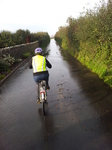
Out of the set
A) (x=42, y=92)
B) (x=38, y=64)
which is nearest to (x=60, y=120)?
(x=42, y=92)

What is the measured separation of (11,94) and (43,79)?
2846mm

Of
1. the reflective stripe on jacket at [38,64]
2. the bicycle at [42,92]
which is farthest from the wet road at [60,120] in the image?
the reflective stripe on jacket at [38,64]

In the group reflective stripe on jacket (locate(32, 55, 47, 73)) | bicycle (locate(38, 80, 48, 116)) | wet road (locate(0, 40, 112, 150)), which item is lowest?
wet road (locate(0, 40, 112, 150))

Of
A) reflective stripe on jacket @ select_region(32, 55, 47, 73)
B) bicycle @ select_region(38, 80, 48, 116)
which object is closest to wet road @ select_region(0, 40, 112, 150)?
bicycle @ select_region(38, 80, 48, 116)

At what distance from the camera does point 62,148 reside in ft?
10.6

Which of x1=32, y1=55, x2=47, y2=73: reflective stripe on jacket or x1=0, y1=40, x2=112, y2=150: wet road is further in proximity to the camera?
x1=32, y1=55, x2=47, y2=73: reflective stripe on jacket

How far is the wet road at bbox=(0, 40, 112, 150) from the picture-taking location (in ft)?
11.2

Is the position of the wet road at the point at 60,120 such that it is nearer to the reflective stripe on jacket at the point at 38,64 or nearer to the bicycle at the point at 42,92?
the bicycle at the point at 42,92

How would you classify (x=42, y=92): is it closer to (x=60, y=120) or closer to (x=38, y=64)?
(x=38, y=64)

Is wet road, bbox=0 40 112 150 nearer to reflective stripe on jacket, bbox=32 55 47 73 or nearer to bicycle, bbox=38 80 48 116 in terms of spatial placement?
bicycle, bbox=38 80 48 116

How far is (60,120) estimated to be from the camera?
4410 mm

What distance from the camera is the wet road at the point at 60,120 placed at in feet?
11.2

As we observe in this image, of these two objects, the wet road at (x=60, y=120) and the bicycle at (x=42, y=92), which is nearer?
the wet road at (x=60, y=120)

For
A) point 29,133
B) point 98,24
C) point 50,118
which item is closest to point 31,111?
point 50,118
